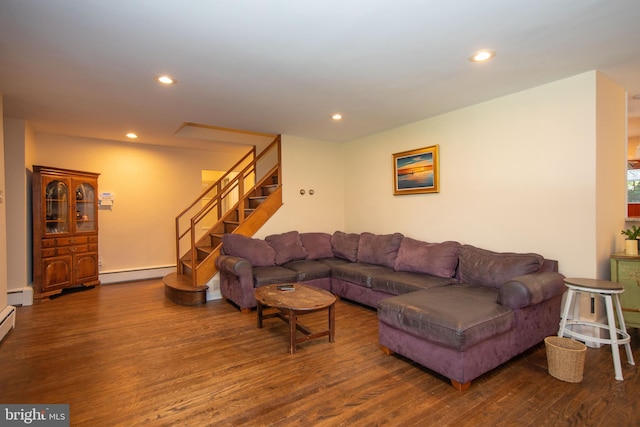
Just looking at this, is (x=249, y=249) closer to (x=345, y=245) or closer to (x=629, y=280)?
(x=345, y=245)

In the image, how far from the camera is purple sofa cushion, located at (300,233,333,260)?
5.11m

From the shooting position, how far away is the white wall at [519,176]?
9.61 ft

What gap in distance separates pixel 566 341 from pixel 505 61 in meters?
2.29

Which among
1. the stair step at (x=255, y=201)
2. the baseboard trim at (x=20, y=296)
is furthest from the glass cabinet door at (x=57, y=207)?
the stair step at (x=255, y=201)

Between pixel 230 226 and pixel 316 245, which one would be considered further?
pixel 230 226

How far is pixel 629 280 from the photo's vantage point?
2.90 m

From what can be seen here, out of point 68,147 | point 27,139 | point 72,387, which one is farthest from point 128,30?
point 68,147

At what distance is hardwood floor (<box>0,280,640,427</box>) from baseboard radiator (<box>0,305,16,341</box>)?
0.07m

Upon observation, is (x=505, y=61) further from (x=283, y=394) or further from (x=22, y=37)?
(x=22, y=37)

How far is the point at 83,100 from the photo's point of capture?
11.5 ft

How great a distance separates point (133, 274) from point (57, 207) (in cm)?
168

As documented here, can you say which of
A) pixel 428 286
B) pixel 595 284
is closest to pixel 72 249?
pixel 428 286

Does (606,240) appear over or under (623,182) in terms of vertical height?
under

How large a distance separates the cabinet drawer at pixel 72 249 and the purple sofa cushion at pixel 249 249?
8.32 ft
